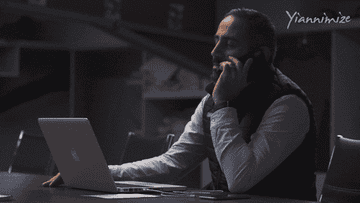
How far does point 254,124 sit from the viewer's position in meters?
1.79

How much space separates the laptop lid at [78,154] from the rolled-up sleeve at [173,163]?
1.11 ft

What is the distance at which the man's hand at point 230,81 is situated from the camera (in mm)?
1709

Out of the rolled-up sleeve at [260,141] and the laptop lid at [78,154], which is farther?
the rolled-up sleeve at [260,141]

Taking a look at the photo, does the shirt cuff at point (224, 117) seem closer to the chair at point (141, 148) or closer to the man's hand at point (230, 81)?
the man's hand at point (230, 81)

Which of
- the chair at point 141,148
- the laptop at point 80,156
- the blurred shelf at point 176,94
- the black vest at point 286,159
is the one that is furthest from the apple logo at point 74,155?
the blurred shelf at point 176,94

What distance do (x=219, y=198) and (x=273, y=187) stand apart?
0.44 meters

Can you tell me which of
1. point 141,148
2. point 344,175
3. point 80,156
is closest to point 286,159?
point 344,175

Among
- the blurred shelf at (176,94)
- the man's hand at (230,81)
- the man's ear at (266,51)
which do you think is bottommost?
the blurred shelf at (176,94)

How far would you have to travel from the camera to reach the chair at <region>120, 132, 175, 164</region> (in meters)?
A: 2.48

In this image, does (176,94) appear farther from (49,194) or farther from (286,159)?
(49,194)

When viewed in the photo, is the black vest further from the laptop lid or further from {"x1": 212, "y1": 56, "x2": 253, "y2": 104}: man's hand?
the laptop lid

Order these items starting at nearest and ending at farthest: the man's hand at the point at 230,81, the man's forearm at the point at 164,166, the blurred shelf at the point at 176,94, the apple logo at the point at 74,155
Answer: the apple logo at the point at 74,155
the man's hand at the point at 230,81
the man's forearm at the point at 164,166
the blurred shelf at the point at 176,94

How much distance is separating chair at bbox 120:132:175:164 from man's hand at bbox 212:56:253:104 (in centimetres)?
79

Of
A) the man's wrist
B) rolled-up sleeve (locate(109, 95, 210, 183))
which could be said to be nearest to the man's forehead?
the man's wrist
